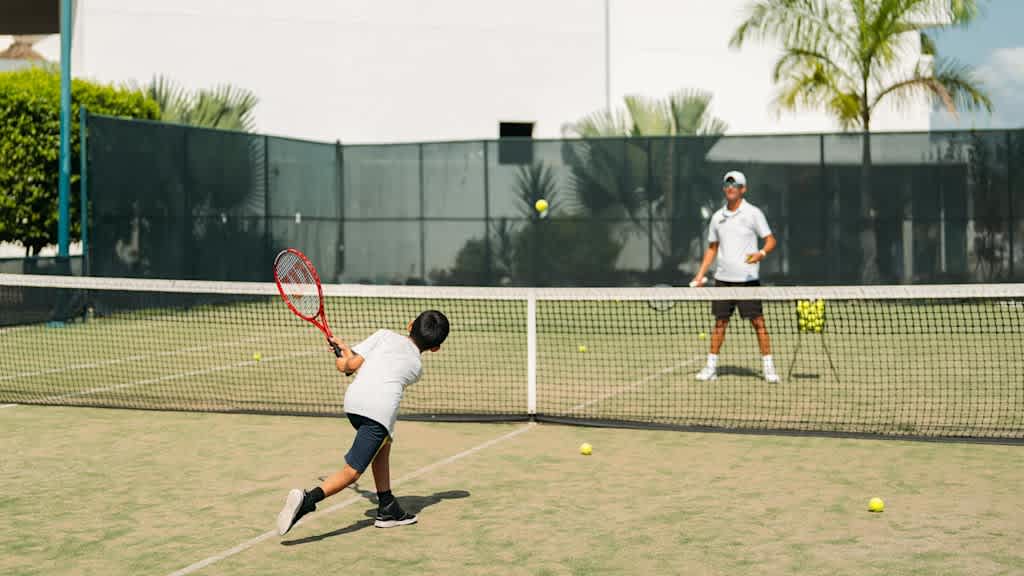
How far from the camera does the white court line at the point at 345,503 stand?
15.7ft

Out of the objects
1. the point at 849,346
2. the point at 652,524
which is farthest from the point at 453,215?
the point at 652,524

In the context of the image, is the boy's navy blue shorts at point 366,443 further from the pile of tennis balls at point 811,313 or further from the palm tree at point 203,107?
the palm tree at point 203,107

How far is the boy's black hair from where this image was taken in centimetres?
525

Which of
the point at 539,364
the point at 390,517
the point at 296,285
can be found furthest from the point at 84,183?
the point at 390,517

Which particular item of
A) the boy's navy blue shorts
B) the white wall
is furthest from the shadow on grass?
the white wall

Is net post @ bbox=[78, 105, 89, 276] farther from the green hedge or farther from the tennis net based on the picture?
the green hedge

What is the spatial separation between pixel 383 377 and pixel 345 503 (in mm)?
952

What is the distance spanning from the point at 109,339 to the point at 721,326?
7.48 meters

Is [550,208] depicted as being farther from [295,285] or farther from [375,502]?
[375,502]

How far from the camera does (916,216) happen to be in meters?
18.4

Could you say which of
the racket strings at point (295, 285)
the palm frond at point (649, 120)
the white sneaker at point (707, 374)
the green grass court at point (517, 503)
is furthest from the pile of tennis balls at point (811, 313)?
the palm frond at point (649, 120)

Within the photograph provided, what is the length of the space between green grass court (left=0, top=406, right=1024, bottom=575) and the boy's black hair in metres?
0.79

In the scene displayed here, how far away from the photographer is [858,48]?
20219mm

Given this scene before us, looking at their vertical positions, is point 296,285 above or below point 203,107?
below
